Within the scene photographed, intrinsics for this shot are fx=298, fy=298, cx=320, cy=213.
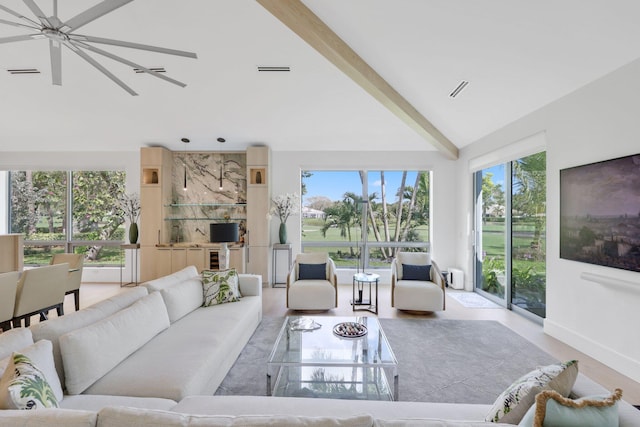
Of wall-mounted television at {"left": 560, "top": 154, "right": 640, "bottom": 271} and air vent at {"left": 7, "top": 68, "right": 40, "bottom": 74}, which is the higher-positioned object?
air vent at {"left": 7, "top": 68, "right": 40, "bottom": 74}

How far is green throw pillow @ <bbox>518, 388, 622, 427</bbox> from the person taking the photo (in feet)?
3.29

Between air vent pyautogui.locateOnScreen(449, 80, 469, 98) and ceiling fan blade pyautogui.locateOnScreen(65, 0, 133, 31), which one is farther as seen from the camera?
air vent pyautogui.locateOnScreen(449, 80, 469, 98)

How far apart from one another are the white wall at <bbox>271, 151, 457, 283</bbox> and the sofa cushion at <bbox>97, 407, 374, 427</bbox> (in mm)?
5268

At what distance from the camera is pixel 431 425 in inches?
39.4

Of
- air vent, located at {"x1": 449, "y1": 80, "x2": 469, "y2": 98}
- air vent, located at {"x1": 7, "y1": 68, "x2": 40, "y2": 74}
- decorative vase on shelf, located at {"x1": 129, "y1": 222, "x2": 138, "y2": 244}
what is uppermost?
air vent, located at {"x1": 7, "y1": 68, "x2": 40, "y2": 74}

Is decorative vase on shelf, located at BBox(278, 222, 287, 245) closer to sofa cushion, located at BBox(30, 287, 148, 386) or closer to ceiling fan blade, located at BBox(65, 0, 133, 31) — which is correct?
sofa cushion, located at BBox(30, 287, 148, 386)

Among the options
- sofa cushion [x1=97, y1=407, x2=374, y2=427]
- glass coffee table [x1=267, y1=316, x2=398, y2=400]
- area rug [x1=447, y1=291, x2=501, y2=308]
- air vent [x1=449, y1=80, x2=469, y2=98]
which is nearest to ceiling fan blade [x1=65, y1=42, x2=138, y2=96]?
sofa cushion [x1=97, y1=407, x2=374, y2=427]

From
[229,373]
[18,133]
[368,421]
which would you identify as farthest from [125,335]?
[18,133]

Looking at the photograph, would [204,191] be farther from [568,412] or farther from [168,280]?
[568,412]

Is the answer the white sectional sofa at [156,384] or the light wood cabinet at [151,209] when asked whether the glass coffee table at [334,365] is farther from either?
the light wood cabinet at [151,209]

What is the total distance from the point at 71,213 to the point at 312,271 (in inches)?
222

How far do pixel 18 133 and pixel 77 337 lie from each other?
621 centimetres

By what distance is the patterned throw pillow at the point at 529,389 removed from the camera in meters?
1.26

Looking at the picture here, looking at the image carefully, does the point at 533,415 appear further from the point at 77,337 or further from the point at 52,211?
the point at 52,211
